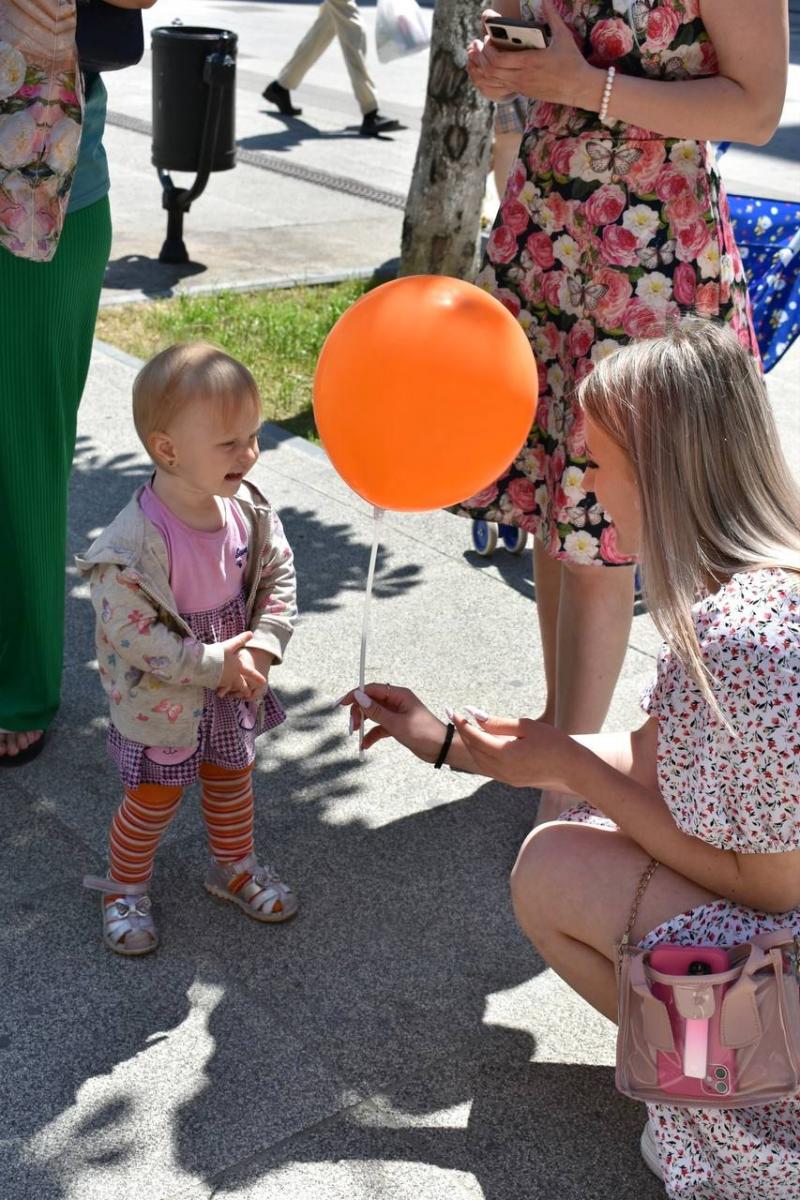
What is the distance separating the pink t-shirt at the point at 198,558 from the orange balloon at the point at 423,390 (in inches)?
13.0

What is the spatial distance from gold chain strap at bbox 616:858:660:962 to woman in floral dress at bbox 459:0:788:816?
91cm

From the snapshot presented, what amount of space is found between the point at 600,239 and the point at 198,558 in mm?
1155

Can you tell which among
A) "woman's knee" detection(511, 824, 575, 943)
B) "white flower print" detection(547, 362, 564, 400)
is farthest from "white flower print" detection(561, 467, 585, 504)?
"woman's knee" detection(511, 824, 575, 943)

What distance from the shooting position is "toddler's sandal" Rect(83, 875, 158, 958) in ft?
10.2

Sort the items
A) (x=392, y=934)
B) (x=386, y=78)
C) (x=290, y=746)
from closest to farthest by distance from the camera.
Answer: (x=392, y=934)
(x=290, y=746)
(x=386, y=78)

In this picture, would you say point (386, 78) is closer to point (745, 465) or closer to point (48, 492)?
point (48, 492)

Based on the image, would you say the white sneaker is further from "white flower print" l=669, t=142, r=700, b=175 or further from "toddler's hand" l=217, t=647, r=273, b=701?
"white flower print" l=669, t=142, r=700, b=175

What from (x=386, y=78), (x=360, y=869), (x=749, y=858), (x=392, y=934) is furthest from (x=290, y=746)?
(x=386, y=78)

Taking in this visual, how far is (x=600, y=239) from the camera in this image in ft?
10.8

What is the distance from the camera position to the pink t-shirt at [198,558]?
2.94 meters

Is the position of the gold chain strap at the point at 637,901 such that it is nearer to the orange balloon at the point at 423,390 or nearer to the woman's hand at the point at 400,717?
the woman's hand at the point at 400,717

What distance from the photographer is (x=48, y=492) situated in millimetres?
3564

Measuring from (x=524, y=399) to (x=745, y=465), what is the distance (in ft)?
1.86

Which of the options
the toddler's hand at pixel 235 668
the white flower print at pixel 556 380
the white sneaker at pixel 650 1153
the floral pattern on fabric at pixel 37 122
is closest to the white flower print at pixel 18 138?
the floral pattern on fabric at pixel 37 122
